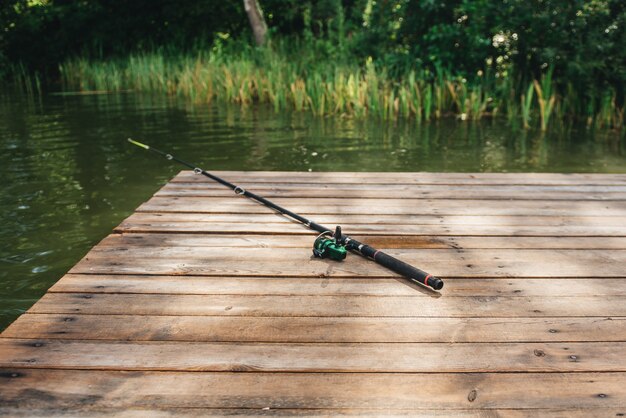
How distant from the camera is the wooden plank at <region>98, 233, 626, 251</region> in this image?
10.0ft

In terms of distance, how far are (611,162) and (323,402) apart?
591 cm

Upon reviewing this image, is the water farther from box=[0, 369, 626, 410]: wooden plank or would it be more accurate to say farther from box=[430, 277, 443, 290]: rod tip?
box=[430, 277, 443, 290]: rod tip

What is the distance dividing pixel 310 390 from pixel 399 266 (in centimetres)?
92

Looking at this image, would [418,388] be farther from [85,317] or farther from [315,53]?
[315,53]

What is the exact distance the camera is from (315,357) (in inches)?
77.6

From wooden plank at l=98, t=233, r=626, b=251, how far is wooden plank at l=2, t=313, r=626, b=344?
838 millimetres

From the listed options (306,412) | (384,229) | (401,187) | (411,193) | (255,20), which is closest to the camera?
(306,412)

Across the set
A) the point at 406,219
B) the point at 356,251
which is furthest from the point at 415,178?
the point at 356,251

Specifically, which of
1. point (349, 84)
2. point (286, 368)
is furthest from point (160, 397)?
point (349, 84)

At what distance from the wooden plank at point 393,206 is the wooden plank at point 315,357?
1690 millimetres

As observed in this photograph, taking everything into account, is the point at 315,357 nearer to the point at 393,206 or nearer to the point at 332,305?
the point at 332,305

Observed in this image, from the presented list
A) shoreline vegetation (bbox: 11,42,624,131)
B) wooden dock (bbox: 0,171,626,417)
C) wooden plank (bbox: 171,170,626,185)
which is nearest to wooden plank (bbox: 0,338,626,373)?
wooden dock (bbox: 0,171,626,417)

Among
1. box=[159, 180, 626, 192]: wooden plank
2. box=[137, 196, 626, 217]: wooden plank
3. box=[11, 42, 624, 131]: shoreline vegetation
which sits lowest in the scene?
box=[137, 196, 626, 217]: wooden plank

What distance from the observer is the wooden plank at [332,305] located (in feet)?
7.52
